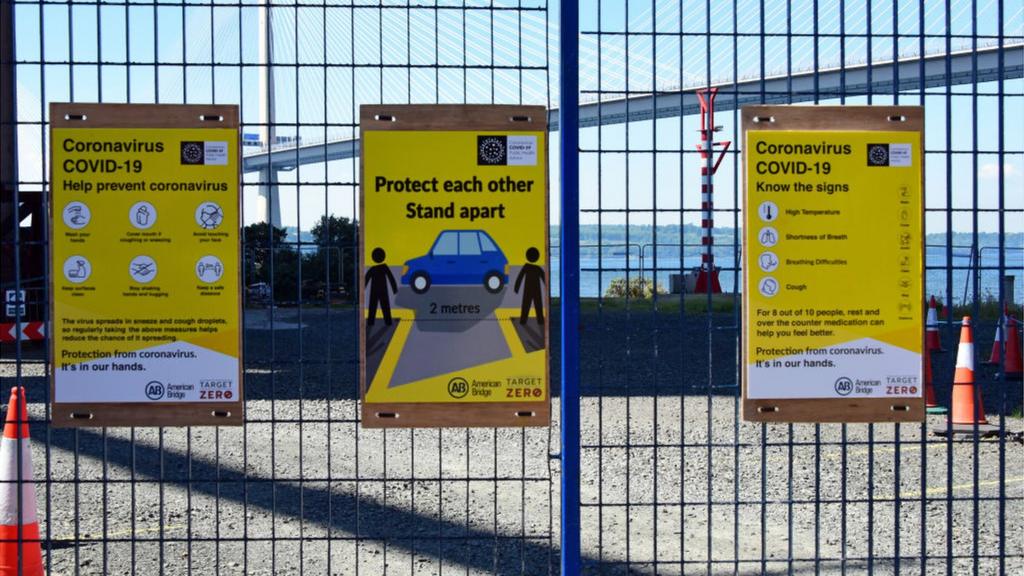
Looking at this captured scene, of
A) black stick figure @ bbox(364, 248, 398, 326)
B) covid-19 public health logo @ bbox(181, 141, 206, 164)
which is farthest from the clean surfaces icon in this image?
black stick figure @ bbox(364, 248, 398, 326)

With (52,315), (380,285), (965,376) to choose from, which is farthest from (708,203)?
(965,376)

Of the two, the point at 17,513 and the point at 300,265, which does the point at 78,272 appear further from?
the point at 17,513

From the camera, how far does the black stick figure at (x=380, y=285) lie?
183 inches

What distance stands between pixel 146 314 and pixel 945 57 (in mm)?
3418

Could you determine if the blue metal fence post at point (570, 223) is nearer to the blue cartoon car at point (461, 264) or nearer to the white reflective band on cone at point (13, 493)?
the blue cartoon car at point (461, 264)

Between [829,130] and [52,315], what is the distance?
3226 mm

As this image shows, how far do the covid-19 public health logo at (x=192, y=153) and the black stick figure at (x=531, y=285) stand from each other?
4.43ft

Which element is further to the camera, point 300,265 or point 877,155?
point 877,155

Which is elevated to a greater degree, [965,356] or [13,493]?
[965,356]

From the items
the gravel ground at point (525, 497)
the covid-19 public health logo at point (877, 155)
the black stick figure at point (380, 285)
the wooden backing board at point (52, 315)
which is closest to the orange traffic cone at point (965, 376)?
the gravel ground at point (525, 497)

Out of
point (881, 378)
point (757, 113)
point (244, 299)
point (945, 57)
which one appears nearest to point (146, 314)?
point (244, 299)

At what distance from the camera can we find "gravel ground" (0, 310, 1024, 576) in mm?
4902

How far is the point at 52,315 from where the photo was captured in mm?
4684

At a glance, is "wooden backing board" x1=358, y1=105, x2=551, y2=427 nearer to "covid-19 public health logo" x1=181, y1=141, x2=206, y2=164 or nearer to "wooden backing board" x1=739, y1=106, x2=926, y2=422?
"covid-19 public health logo" x1=181, y1=141, x2=206, y2=164
